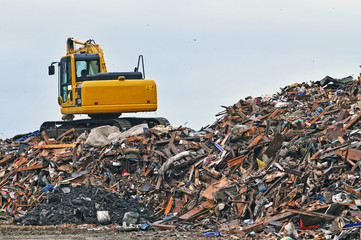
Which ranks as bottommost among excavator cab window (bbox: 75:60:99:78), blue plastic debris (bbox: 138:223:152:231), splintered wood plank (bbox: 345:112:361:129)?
blue plastic debris (bbox: 138:223:152:231)

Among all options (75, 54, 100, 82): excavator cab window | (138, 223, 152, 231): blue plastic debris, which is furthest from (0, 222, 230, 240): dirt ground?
(75, 54, 100, 82): excavator cab window

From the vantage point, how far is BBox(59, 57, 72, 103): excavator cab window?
808 inches

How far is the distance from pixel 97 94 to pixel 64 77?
6.39ft

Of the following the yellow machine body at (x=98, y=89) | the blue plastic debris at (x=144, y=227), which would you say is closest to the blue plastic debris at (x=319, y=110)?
the blue plastic debris at (x=144, y=227)

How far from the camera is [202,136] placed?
16156mm

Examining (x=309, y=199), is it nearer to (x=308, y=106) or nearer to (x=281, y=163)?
(x=281, y=163)

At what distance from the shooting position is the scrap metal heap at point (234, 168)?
10.4m

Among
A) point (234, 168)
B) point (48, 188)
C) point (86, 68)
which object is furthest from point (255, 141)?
point (86, 68)

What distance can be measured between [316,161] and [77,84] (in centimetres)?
1102

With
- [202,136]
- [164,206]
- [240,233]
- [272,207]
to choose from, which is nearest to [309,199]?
[272,207]

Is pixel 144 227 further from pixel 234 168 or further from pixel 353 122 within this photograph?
pixel 353 122

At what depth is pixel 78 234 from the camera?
1116 centimetres

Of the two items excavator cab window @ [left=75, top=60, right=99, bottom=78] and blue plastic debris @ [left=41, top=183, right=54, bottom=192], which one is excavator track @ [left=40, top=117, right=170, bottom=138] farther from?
blue plastic debris @ [left=41, top=183, right=54, bottom=192]

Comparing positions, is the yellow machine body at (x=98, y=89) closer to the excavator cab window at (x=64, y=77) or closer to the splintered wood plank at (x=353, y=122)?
the excavator cab window at (x=64, y=77)
